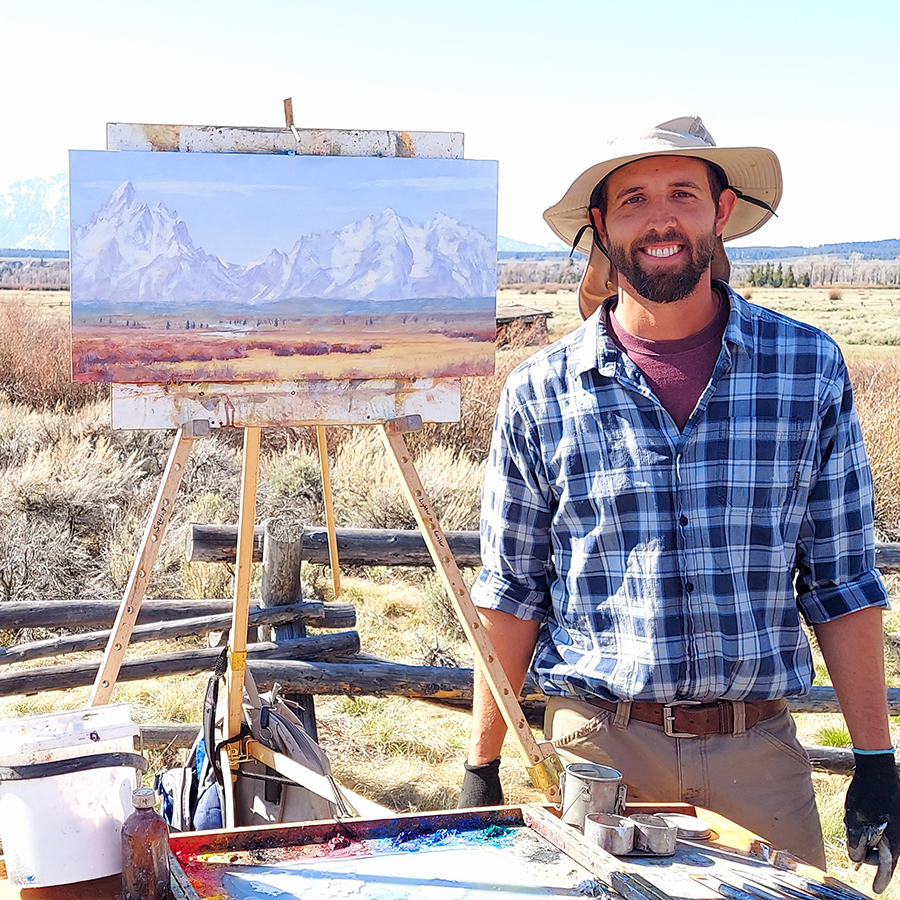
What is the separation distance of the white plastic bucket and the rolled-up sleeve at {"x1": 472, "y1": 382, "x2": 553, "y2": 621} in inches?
43.0

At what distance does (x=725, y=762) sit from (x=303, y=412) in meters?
1.51

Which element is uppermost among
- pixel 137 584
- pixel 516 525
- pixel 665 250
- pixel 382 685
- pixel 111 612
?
pixel 665 250

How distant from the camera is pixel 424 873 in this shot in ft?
5.72

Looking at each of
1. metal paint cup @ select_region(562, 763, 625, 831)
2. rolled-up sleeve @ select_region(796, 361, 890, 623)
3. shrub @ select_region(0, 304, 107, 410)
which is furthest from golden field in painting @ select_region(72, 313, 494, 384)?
shrub @ select_region(0, 304, 107, 410)

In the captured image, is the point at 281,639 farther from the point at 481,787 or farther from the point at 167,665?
the point at 481,787

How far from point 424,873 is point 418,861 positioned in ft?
0.15

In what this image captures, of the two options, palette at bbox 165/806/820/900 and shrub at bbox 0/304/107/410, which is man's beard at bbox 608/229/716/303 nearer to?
palette at bbox 165/806/820/900

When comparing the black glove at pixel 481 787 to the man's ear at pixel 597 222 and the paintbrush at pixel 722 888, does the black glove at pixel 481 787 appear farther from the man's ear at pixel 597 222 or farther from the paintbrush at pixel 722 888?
the man's ear at pixel 597 222

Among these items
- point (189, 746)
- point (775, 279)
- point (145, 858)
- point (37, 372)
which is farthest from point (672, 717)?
point (775, 279)

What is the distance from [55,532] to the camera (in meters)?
7.46

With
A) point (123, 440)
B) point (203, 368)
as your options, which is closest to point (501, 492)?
point (203, 368)

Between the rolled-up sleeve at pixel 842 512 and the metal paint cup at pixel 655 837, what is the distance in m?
0.79

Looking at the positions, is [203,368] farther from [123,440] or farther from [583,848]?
[123,440]

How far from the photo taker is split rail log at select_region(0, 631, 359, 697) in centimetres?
470
